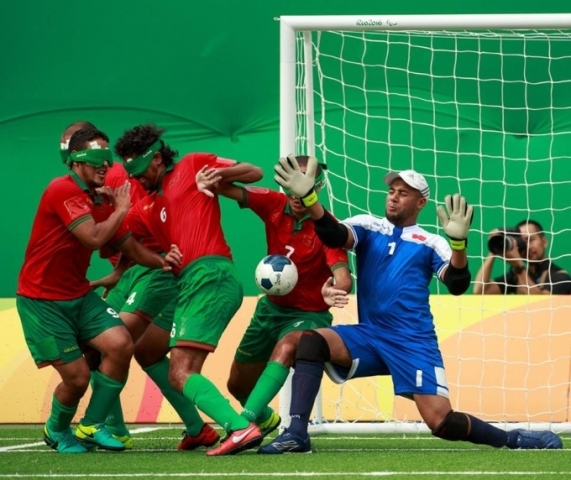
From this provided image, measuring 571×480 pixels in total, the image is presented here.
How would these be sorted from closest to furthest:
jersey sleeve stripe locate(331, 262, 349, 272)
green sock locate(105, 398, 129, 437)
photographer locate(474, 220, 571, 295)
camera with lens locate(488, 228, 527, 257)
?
jersey sleeve stripe locate(331, 262, 349, 272) → green sock locate(105, 398, 129, 437) → photographer locate(474, 220, 571, 295) → camera with lens locate(488, 228, 527, 257)

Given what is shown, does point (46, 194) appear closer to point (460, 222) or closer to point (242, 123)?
point (460, 222)

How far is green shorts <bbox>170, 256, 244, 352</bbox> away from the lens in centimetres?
690

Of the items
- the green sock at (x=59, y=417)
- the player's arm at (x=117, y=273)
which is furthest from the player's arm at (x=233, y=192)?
the green sock at (x=59, y=417)

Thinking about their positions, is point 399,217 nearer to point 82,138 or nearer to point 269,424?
point 269,424

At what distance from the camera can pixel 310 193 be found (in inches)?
268

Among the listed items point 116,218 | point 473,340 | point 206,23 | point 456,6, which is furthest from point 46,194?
point 456,6

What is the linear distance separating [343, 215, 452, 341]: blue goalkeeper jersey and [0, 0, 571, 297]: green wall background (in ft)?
13.1

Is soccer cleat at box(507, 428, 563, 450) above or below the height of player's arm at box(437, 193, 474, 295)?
below

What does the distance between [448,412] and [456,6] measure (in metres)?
5.57

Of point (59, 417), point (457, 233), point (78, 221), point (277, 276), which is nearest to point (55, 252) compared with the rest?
point (78, 221)

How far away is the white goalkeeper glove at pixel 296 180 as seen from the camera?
22.1ft

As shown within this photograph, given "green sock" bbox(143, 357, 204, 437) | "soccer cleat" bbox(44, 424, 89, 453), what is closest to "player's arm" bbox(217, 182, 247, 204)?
"green sock" bbox(143, 357, 204, 437)

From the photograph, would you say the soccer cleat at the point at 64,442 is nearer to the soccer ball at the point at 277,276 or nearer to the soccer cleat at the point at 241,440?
the soccer cleat at the point at 241,440

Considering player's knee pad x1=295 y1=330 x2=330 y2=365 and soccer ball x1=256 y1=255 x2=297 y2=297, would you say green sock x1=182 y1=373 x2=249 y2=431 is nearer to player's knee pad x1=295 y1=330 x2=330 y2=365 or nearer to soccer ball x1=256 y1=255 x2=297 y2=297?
player's knee pad x1=295 y1=330 x2=330 y2=365
